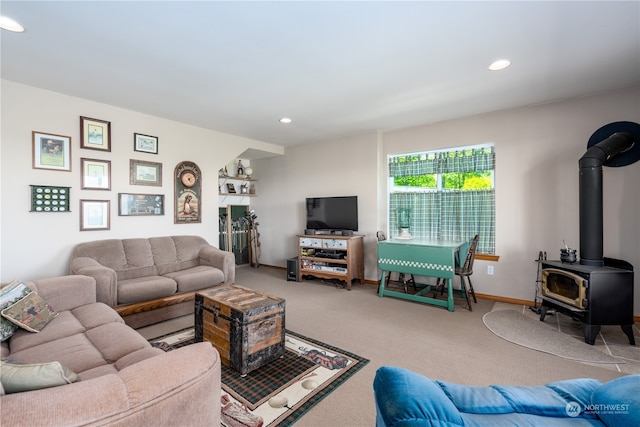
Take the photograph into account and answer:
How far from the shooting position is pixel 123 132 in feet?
12.3

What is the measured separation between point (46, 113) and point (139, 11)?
2228 millimetres

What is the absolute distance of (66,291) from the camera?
2354mm

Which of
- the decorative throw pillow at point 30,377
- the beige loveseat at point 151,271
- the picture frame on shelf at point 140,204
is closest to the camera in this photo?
the decorative throw pillow at point 30,377

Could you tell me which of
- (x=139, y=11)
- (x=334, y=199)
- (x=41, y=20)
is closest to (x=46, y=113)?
(x=41, y=20)

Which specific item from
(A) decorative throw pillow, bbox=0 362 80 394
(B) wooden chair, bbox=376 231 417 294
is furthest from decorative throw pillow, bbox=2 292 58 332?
(B) wooden chair, bbox=376 231 417 294

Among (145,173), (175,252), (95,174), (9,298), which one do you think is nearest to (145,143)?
(145,173)

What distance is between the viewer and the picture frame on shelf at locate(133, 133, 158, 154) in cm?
386

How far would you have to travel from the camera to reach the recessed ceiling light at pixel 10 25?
196 centimetres

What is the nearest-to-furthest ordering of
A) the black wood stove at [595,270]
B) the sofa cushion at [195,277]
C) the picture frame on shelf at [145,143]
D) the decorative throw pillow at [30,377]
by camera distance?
the decorative throw pillow at [30,377] < the black wood stove at [595,270] < the sofa cushion at [195,277] < the picture frame on shelf at [145,143]

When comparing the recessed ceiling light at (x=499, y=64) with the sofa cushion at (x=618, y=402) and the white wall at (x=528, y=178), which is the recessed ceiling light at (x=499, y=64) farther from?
the sofa cushion at (x=618, y=402)

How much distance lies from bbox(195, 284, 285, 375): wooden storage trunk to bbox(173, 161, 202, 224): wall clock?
2186 mm

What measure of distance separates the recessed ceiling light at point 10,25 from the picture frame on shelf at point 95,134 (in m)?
1.46

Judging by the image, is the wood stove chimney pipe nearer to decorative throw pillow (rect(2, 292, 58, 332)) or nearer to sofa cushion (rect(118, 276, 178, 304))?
sofa cushion (rect(118, 276, 178, 304))

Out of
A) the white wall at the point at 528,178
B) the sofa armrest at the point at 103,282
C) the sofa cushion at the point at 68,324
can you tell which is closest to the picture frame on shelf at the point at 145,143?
the sofa armrest at the point at 103,282
